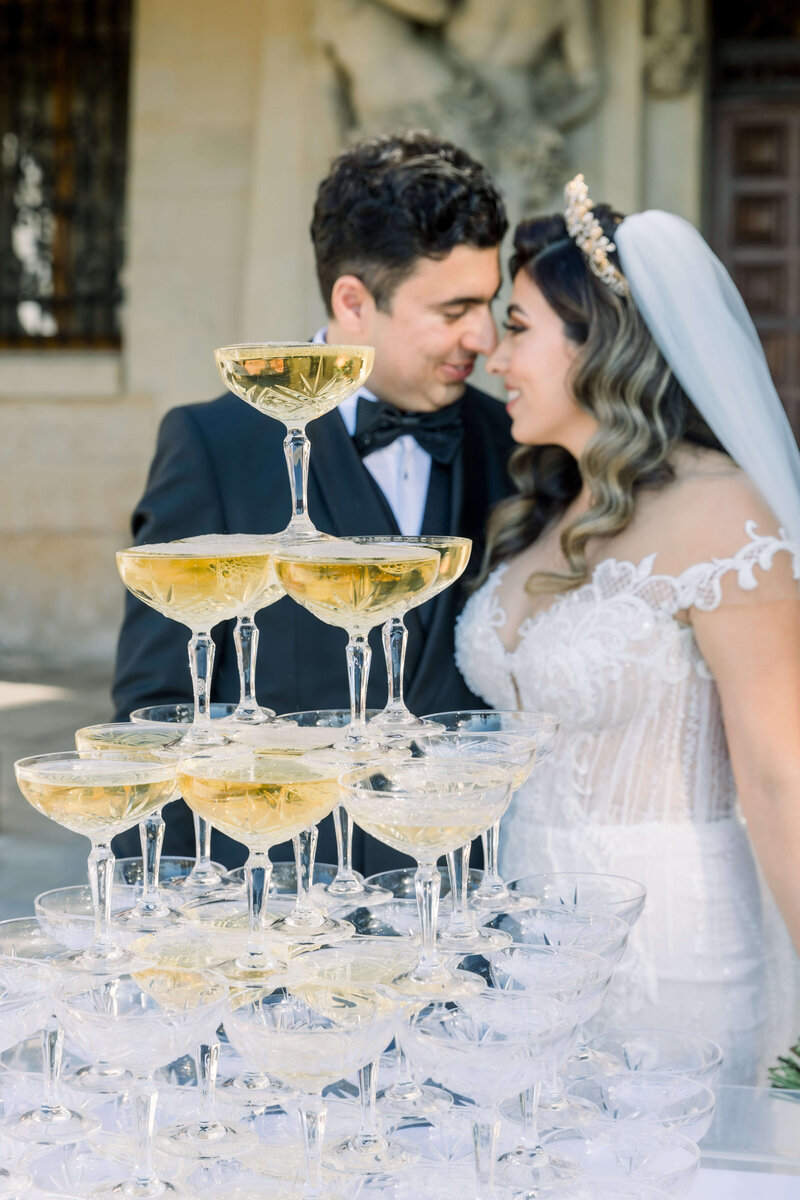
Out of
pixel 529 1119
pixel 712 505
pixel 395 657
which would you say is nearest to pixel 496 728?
pixel 395 657

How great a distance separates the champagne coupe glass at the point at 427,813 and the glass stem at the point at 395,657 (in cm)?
25

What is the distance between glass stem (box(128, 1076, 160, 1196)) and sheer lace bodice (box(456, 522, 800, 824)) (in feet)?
4.71

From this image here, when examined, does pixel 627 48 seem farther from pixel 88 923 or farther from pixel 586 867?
pixel 88 923

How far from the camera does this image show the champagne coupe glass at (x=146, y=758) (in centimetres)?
158

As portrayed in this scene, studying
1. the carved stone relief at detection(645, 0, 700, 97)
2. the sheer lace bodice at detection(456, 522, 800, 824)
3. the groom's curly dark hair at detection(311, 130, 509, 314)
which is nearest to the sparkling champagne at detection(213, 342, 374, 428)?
the sheer lace bodice at detection(456, 522, 800, 824)

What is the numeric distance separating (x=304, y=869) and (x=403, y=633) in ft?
1.05

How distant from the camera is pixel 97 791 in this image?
1.46 meters

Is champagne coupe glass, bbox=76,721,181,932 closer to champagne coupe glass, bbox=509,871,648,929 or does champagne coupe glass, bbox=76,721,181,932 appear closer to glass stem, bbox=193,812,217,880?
glass stem, bbox=193,812,217,880

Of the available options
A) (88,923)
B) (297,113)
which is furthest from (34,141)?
(88,923)

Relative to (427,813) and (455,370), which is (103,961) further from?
(455,370)

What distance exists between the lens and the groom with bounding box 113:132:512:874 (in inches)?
109

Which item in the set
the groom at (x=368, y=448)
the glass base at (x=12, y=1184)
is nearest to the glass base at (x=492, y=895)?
the glass base at (x=12, y=1184)

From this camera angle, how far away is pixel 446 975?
1.43 meters

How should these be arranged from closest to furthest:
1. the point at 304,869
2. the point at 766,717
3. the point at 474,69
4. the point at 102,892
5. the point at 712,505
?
the point at 102,892
the point at 304,869
the point at 766,717
the point at 712,505
the point at 474,69
